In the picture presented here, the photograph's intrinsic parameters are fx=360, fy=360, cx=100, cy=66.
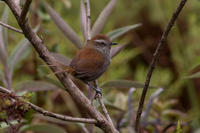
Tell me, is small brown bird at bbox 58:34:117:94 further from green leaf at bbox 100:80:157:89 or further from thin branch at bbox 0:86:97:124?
thin branch at bbox 0:86:97:124

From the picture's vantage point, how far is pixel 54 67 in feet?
5.05

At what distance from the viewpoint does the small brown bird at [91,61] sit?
93.8 inches

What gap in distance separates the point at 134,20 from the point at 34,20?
1932 mm

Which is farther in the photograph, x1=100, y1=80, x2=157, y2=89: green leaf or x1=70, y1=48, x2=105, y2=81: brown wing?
x1=70, y1=48, x2=105, y2=81: brown wing

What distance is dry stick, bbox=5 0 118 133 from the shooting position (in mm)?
1482

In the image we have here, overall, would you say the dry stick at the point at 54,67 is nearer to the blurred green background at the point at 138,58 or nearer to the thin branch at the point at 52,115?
the thin branch at the point at 52,115

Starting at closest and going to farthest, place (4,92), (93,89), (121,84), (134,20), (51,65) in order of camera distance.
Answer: (4,92) → (51,65) → (121,84) → (93,89) → (134,20)

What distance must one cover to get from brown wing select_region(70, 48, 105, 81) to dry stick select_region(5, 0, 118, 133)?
755 millimetres

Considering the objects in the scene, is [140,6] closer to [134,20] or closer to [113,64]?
[134,20]

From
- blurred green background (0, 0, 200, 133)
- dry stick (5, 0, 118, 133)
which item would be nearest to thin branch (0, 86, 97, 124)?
dry stick (5, 0, 118, 133)

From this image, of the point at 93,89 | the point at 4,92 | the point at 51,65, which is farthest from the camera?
the point at 93,89

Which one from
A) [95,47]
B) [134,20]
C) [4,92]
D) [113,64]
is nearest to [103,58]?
[95,47]

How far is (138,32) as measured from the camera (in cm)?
548

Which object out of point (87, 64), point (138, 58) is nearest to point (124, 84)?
point (87, 64)
